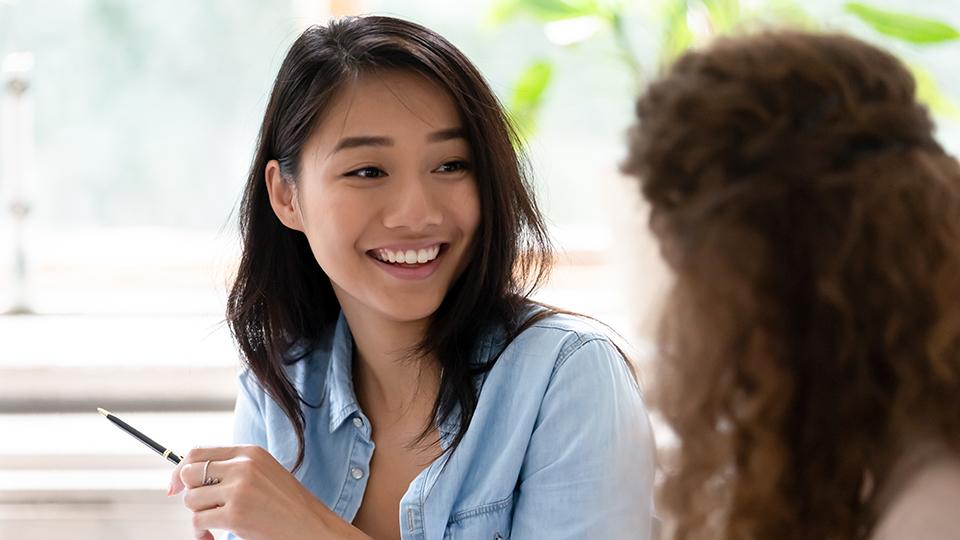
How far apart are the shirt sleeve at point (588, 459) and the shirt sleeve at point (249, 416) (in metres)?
0.39

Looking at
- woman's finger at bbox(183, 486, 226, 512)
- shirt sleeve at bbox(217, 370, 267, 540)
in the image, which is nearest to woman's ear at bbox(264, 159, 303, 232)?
shirt sleeve at bbox(217, 370, 267, 540)

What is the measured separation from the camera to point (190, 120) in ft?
7.23

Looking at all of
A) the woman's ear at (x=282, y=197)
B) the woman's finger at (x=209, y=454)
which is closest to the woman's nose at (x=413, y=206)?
the woman's ear at (x=282, y=197)

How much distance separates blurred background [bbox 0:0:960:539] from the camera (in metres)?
2.08

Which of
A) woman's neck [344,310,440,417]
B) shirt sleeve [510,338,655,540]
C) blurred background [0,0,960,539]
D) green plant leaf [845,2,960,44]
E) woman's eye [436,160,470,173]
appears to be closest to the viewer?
shirt sleeve [510,338,655,540]

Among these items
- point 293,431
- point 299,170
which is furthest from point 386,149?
point 293,431

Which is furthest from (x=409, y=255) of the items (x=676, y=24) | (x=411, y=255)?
(x=676, y=24)

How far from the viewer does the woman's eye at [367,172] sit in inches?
50.9

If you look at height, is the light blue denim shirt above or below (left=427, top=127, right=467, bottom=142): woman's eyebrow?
below

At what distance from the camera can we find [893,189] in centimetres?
74

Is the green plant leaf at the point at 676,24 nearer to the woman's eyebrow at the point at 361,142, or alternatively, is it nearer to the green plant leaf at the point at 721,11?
the green plant leaf at the point at 721,11

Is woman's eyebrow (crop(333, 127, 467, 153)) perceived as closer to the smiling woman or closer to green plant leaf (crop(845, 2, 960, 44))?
the smiling woman

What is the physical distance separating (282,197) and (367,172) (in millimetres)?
152

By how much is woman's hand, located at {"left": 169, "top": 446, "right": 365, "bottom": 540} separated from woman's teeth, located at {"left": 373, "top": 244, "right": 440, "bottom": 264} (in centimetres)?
25
